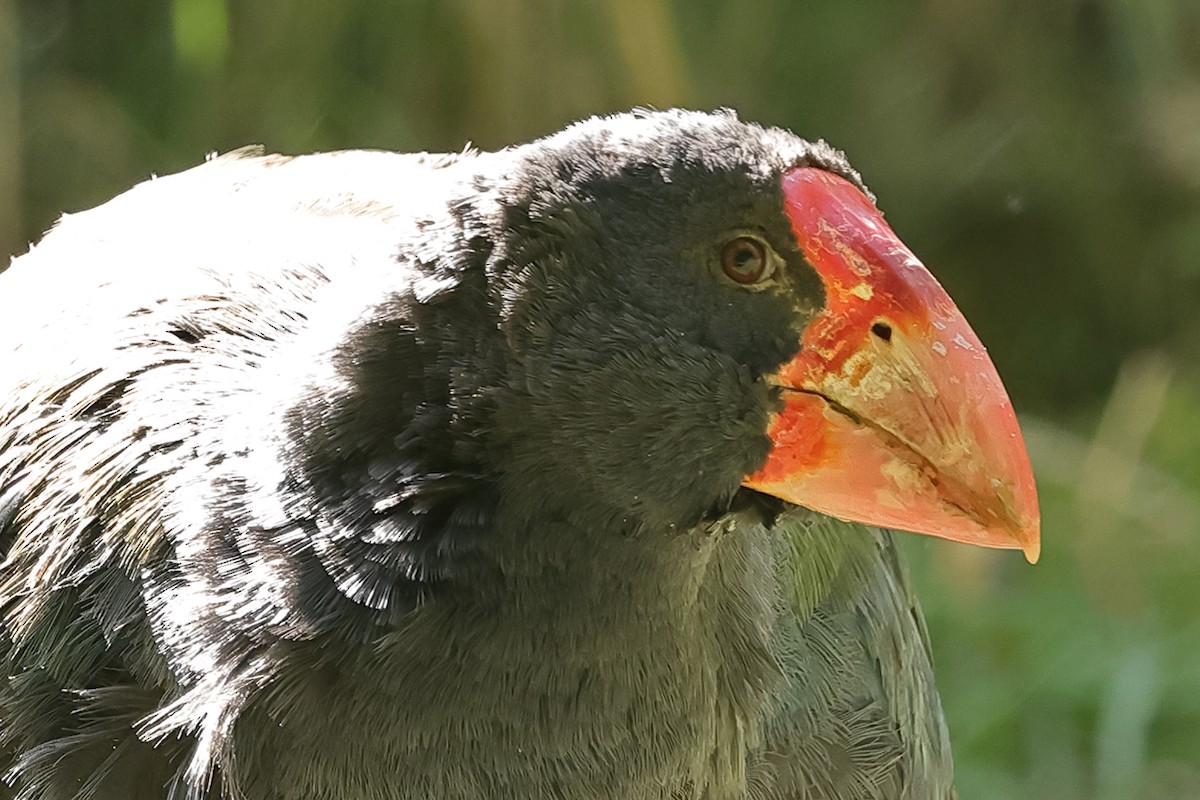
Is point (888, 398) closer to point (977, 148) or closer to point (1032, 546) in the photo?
point (1032, 546)

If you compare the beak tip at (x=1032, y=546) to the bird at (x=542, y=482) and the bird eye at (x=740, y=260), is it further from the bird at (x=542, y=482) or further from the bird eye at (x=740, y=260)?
the bird eye at (x=740, y=260)

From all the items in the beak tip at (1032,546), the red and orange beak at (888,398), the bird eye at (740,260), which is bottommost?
the beak tip at (1032,546)

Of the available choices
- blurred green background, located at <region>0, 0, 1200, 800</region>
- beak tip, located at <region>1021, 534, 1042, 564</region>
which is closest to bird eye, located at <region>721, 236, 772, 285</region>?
beak tip, located at <region>1021, 534, 1042, 564</region>

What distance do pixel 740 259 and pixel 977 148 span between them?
107 inches

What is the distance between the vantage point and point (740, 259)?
3.57 ft

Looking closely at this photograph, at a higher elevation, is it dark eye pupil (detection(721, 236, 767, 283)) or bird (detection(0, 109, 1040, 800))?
dark eye pupil (detection(721, 236, 767, 283))

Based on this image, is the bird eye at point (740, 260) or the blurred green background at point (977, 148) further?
the blurred green background at point (977, 148)

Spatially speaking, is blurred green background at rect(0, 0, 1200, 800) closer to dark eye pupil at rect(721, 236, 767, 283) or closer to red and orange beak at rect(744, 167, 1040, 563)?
red and orange beak at rect(744, 167, 1040, 563)

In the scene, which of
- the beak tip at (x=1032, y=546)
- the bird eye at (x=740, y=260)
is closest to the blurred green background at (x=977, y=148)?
the beak tip at (x=1032, y=546)

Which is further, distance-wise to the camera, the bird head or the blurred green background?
the blurred green background

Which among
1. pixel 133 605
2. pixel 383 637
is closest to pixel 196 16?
pixel 133 605

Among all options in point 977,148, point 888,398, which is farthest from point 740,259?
point 977,148

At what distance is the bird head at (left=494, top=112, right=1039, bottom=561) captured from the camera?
1080 millimetres

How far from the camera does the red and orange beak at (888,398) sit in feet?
3.59
